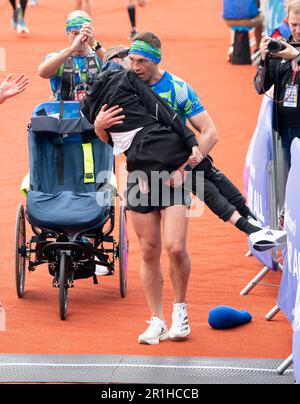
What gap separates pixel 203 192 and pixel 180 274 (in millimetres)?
644

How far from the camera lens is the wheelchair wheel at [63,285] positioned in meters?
9.44

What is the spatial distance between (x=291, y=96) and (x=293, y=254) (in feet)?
7.08

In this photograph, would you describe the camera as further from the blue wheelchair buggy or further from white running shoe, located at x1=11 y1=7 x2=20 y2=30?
white running shoe, located at x1=11 y1=7 x2=20 y2=30

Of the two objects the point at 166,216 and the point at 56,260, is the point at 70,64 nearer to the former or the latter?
the point at 56,260

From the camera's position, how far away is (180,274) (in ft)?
28.8

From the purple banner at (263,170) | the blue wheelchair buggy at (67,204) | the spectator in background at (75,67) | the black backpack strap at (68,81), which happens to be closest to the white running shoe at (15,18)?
the spectator in background at (75,67)

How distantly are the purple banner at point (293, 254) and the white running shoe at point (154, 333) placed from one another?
912mm

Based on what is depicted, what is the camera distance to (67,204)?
385 inches

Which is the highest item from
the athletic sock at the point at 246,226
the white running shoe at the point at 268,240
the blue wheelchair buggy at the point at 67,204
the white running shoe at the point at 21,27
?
the athletic sock at the point at 246,226

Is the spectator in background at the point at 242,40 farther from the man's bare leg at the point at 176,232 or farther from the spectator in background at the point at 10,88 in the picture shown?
the man's bare leg at the point at 176,232

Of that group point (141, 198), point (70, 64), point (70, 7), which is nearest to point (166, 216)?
point (141, 198)

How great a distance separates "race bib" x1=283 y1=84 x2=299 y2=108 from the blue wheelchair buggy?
1618mm

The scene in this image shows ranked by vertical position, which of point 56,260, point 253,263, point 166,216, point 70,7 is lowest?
point 70,7

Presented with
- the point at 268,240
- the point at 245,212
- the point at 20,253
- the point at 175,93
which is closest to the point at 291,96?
the point at 245,212
